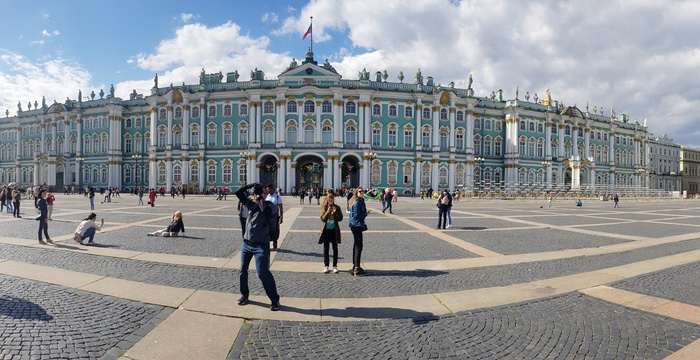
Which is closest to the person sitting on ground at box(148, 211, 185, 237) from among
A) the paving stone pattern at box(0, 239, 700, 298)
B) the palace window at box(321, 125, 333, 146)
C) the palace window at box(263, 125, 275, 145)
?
the paving stone pattern at box(0, 239, 700, 298)

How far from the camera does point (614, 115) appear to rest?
66.6 m

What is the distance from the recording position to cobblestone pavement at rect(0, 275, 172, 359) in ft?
12.1

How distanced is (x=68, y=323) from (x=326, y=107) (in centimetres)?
4120

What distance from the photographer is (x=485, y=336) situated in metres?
4.14

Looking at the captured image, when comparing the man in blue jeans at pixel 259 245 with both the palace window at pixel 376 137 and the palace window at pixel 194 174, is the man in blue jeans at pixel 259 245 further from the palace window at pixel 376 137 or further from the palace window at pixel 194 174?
the palace window at pixel 194 174

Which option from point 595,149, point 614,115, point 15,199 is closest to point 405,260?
point 15,199

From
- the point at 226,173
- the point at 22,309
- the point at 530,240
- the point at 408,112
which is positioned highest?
the point at 408,112

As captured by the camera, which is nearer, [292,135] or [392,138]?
[292,135]

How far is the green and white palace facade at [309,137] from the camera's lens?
43719 millimetres

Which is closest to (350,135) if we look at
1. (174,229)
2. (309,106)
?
(309,106)

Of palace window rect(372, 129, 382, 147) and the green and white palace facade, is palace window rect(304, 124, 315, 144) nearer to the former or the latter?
the green and white palace facade

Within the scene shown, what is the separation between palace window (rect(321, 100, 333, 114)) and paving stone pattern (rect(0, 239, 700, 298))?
37.4 m

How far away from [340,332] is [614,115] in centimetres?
8462

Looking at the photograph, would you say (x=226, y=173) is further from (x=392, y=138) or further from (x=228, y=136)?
(x=392, y=138)
